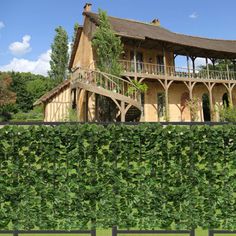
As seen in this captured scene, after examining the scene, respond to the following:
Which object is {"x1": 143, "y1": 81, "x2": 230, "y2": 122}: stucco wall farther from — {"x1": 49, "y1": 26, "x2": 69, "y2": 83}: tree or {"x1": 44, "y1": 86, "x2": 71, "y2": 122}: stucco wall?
{"x1": 49, "y1": 26, "x2": 69, "y2": 83}: tree

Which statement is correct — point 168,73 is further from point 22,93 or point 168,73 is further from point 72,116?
point 22,93

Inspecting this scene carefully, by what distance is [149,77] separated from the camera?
22.3m

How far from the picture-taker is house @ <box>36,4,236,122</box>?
21516 mm

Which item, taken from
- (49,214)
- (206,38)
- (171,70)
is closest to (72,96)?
(171,70)

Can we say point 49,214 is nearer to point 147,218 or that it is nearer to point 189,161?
point 147,218

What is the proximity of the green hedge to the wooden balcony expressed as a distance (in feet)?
53.4

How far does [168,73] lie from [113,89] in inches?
325

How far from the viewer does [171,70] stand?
24734 mm

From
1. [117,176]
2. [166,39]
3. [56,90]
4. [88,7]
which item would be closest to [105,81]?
[166,39]

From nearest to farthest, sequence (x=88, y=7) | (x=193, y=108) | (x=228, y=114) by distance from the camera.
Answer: (x=228, y=114), (x=193, y=108), (x=88, y=7)

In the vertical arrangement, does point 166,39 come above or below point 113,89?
above

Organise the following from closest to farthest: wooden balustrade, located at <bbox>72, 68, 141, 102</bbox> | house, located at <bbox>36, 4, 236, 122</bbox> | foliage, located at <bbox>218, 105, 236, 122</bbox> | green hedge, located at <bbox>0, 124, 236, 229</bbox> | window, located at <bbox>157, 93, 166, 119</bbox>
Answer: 1. green hedge, located at <bbox>0, 124, 236, 229</bbox>
2. wooden balustrade, located at <bbox>72, 68, 141, 102</bbox>
3. house, located at <bbox>36, 4, 236, 122</bbox>
4. foliage, located at <bbox>218, 105, 236, 122</bbox>
5. window, located at <bbox>157, 93, 166, 119</bbox>

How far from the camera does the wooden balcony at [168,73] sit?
72.8 feet

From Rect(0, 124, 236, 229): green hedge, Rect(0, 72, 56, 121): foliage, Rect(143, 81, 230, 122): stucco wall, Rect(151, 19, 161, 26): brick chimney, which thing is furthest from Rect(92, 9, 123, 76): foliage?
Rect(0, 72, 56, 121): foliage
